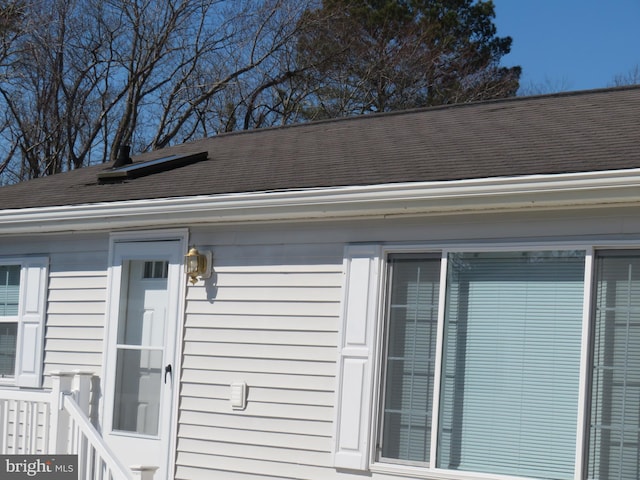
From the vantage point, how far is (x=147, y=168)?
8789 millimetres

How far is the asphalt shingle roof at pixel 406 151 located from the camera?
20.2 feet

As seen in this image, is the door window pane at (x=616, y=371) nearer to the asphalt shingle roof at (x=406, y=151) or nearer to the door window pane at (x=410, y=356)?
the asphalt shingle roof at (x=406, y=151)

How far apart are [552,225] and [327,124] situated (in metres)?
4.99

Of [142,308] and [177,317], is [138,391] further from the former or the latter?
[177,317]

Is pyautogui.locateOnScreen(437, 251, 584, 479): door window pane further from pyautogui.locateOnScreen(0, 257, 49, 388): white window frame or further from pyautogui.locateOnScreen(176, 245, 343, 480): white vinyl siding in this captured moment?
pyautogui.locateOnScreen(0, 257, 49, 388): white window frame

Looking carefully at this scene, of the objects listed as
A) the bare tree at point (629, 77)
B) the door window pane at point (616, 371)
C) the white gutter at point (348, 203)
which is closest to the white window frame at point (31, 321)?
the white gutter at point (348, 203)

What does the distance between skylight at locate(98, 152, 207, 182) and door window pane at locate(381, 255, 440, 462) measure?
3186mm

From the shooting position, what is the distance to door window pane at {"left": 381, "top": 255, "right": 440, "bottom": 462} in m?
6.17

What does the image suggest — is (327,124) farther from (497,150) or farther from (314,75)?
(314,75)

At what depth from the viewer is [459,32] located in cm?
2445

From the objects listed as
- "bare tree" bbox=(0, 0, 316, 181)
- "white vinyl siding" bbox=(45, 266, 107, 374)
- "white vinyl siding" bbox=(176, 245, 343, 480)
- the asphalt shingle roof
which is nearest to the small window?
"white vinyl siding" bbox=(45, 266, 107, 374)

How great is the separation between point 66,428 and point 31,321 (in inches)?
78.3

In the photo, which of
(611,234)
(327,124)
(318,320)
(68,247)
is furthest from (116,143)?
(611,234)

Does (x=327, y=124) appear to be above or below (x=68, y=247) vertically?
above
